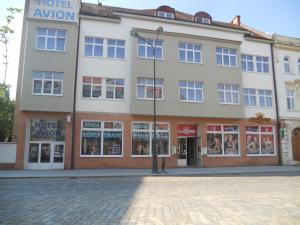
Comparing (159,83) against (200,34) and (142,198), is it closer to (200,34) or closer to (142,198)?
(200,34)

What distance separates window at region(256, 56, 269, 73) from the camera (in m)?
27.9

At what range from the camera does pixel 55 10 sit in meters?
22.6

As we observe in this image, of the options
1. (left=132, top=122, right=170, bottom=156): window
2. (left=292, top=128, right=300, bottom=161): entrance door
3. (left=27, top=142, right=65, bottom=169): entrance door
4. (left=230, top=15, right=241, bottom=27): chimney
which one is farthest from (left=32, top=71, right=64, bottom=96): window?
(left=292, top=128, right=300, bottom=161): entrance door

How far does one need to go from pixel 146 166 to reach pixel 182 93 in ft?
22.1

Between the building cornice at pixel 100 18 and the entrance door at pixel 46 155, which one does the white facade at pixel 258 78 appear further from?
the entrance door at pixel 46 155

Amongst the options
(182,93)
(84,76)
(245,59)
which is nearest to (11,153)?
(84,76)

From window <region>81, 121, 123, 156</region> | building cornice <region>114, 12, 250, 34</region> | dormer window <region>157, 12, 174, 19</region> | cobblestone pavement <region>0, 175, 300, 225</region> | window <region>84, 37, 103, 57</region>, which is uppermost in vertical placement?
dormer window <region>157, 12, 174, 19</region>

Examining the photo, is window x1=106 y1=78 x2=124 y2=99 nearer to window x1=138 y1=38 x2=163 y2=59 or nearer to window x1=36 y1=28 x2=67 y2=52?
window x1=138 y1=38 x2=163 y2=59

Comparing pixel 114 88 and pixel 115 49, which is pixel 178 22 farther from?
pixel 114 88

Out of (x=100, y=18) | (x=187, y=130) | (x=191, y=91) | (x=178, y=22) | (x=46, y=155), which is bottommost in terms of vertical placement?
(x=46, y=155)

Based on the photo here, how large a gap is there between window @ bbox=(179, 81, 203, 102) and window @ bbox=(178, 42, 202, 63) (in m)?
2.02

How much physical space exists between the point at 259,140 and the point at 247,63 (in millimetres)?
7258

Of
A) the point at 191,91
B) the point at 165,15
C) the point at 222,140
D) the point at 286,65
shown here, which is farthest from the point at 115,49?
the point at 286,65

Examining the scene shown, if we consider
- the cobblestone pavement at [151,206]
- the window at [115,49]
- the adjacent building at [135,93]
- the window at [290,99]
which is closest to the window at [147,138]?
the adjacent building at [135,93]
